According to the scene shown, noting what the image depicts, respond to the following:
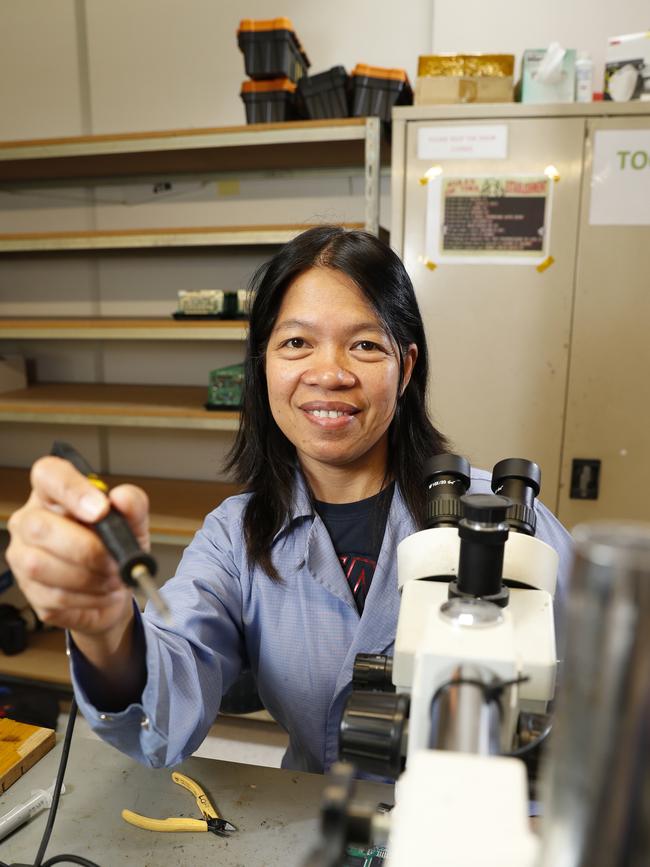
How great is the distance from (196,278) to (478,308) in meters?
1.22

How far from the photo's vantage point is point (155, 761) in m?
0.85

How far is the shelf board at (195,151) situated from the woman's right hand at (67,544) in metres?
1.75

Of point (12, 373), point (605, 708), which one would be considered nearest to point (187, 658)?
point (605, 708)

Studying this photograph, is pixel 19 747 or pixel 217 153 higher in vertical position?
pixel 217 153

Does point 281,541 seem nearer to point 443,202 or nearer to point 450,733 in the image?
point 450,733

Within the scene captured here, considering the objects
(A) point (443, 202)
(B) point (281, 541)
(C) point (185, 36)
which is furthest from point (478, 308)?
(C) point (185, 36)

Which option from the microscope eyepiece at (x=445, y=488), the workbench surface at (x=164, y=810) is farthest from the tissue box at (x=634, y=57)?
the workbench surface at (x=164, y=810)

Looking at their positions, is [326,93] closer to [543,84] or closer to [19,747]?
[543,84]

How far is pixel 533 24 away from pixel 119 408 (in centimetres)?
191

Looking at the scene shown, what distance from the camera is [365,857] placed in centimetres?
75

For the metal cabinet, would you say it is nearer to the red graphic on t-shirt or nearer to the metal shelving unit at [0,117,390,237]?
the metal shelving unit at [0,117,390,237]

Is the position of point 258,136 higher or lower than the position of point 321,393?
higher

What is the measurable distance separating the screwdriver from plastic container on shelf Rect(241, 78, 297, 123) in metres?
1.89

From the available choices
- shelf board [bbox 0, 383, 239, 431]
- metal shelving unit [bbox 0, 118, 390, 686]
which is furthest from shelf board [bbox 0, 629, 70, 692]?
shelf board [bbox 0, 383, 239, 431]
